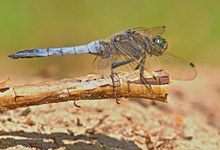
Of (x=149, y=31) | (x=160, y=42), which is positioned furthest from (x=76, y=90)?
(x=149, y=31)

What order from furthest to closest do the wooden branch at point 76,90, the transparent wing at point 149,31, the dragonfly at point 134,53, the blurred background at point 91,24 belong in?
1. the blurred background at point 91,24
2. the transparent wing at point 149,31
3. the dragonfly at point 134,53
4. the wooden branch at point 76,90

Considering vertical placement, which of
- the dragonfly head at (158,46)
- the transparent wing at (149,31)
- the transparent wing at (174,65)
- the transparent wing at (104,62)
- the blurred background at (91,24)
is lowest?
the transparent wing at (174,65)

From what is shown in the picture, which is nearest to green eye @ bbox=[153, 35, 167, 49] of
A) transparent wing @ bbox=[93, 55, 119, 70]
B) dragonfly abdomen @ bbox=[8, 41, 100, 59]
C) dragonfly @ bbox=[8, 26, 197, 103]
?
dragonfly @ bbox=[8, 26, 197, 103]

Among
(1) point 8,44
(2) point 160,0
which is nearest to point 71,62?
(1) point 8,44

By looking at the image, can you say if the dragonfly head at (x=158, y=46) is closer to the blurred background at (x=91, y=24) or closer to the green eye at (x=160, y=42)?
the green eye at (x=160, y=42)

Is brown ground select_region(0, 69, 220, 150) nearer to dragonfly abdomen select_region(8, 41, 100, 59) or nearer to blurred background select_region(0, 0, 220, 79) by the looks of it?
dragonfly abdomen select_region(8, 41, 100, 59)

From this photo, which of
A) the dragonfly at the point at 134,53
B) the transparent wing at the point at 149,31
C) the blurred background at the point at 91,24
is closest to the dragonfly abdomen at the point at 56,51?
the dragonfly at the point at 134,53

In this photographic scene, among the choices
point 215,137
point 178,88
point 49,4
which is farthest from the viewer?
point 49,4

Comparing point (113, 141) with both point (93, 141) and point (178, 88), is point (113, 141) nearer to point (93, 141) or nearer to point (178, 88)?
point (93, 141)
